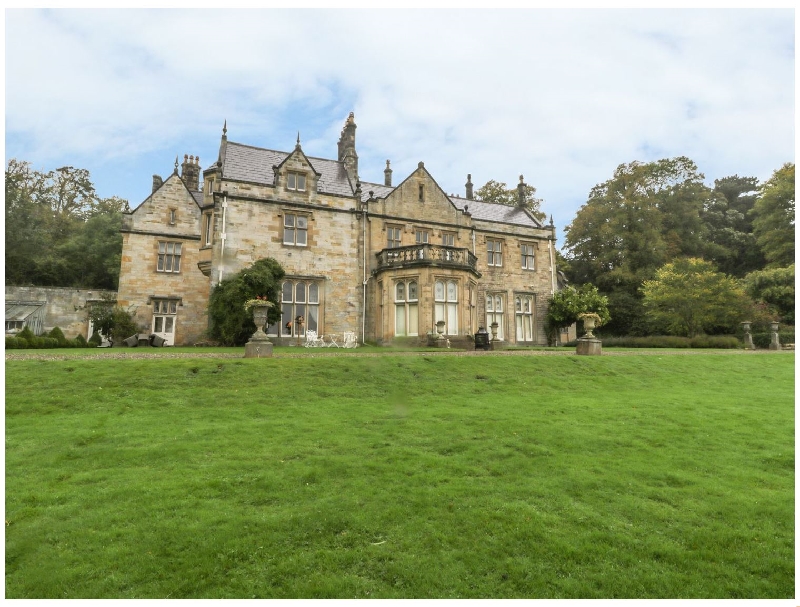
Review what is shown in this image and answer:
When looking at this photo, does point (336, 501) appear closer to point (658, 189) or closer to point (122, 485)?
point (122, 485)

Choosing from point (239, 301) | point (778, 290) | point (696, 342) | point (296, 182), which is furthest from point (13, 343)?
point (778, 290)

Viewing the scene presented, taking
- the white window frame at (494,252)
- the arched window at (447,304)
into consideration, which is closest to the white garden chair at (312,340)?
the arched window at (447,304)

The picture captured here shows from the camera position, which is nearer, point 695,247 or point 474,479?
point 474,479

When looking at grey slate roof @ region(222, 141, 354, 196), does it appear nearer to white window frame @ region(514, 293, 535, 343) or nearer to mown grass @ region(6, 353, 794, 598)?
white window frame @ region(514, 293, 535, 343)

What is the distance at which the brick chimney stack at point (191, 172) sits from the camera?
32219 mm

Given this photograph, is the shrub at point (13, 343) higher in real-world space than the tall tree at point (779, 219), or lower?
lower

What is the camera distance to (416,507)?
17.8ft

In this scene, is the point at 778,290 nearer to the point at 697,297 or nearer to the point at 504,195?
the point at 697,297

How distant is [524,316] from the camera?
3162 cm

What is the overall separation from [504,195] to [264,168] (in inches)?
1098

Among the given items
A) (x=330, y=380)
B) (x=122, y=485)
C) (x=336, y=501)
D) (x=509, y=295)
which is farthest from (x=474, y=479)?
(x=509, y=295)

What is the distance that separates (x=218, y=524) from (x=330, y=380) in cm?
703

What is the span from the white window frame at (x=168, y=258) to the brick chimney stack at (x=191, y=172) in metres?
5.51

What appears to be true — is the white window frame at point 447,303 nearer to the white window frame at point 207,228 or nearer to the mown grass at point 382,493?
the white window frame at point 207,228
